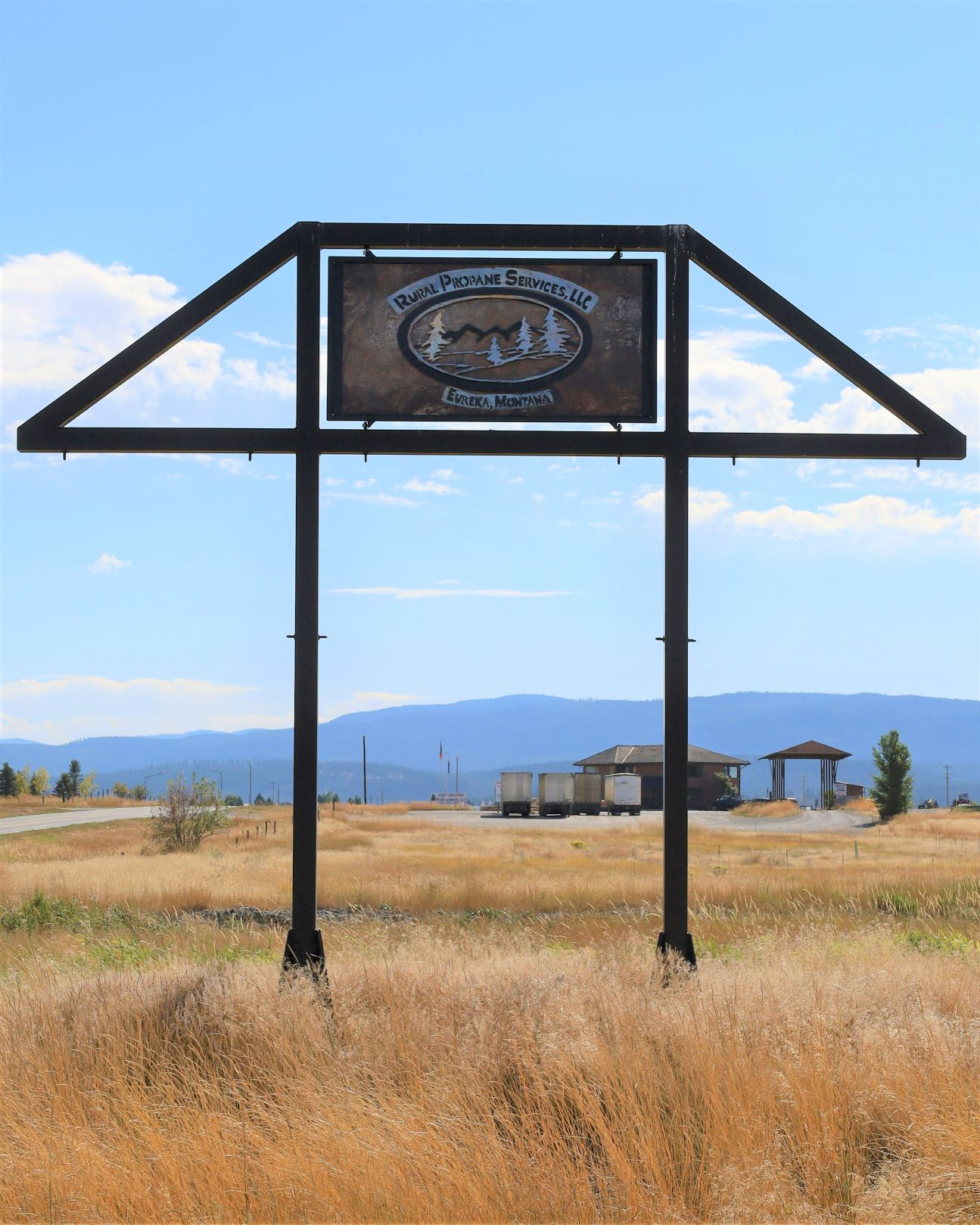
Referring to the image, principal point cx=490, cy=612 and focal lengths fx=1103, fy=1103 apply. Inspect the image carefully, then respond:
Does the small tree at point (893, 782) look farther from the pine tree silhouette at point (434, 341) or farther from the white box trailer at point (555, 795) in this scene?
the pine tree silhouette at point (434, 341)

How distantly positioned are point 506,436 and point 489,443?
0.15 m

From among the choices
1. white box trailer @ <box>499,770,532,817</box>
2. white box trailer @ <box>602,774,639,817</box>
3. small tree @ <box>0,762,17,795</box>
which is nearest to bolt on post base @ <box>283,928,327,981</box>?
white box trailer @ <box>499,770,532,817</box>

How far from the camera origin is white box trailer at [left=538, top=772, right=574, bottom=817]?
77.2 meters

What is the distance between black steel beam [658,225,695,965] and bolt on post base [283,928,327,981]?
269 cm

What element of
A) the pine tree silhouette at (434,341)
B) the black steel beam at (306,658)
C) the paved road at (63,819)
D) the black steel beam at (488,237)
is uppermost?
the black steel beam at (488,237)

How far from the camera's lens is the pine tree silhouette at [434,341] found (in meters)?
9.30

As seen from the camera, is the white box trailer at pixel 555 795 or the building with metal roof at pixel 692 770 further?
the building with metal roof at pixel 692 770

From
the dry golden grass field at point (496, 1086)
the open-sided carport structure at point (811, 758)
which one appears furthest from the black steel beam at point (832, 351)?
the open-sided carport structure at point (811, 758)

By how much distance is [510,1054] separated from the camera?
6.26 meters

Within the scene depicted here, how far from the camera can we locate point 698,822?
68.1 metres

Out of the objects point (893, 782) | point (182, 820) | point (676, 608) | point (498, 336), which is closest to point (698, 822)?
point (893, 782)

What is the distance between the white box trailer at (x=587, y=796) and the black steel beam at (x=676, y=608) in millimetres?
71575

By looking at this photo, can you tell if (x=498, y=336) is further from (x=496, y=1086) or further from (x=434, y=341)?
(x=496, y=1086)

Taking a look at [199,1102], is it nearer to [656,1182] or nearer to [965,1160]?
[656,1182]
